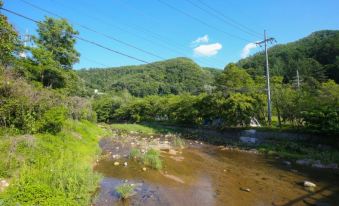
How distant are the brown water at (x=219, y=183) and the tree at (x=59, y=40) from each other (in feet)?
51.6

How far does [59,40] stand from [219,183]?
23.7 meters

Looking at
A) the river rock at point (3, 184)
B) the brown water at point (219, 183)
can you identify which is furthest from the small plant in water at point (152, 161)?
the river rock at point (3, 184)

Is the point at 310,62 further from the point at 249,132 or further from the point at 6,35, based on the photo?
the point at 6,35

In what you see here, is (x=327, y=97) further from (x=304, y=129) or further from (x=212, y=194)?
(x=212, y=194)

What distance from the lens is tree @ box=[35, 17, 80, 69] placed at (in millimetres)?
27016

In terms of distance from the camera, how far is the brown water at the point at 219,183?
10.7 m

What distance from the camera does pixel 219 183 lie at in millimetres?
13203

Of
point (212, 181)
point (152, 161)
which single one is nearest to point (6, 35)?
point (152, 161)

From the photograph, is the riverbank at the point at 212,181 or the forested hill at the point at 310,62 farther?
the forested hill at the point at 310,62

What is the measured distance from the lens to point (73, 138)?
690 inches

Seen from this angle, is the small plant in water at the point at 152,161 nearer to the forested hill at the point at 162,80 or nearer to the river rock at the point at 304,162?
the river rock at the point at 304,162

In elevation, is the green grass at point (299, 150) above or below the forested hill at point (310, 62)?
below

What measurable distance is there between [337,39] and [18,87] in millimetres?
64516

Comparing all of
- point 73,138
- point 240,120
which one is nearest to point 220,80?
point 240,120
